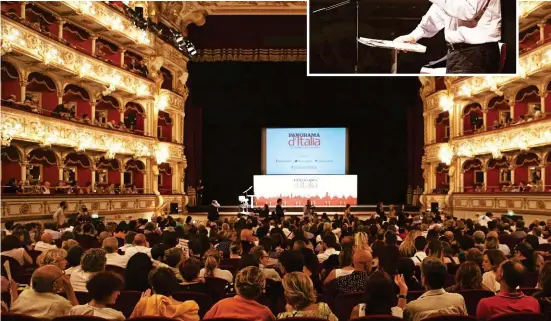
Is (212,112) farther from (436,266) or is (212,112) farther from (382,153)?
(436,266)

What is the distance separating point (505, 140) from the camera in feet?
79.2

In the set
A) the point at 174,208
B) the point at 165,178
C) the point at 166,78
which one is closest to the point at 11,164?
the point at 174,208

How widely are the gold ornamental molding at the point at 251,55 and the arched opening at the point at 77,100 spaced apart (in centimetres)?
883

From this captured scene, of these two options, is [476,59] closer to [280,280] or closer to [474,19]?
[474,19]

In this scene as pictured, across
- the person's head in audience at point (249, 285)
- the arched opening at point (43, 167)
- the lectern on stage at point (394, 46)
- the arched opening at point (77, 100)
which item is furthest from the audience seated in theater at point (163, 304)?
the arched opening at point (77, 100)

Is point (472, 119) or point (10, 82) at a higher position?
point (10, 82)

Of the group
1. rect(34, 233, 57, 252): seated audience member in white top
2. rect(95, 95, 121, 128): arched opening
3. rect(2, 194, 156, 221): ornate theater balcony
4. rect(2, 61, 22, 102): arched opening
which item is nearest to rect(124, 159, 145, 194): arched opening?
rect(2, 194, 156, 221): ornate theater balcony

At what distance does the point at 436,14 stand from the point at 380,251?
17.4 ft

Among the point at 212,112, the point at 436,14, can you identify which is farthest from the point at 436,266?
the point at 212,112

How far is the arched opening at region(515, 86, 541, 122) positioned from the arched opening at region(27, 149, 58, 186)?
19535 mm

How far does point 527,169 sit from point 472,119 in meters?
4.23

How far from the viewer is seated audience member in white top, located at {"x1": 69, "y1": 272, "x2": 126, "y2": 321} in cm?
448

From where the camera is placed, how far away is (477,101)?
28.4 meters

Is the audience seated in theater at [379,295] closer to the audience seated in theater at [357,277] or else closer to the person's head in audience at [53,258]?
the audience seated in theater at [357,277]
